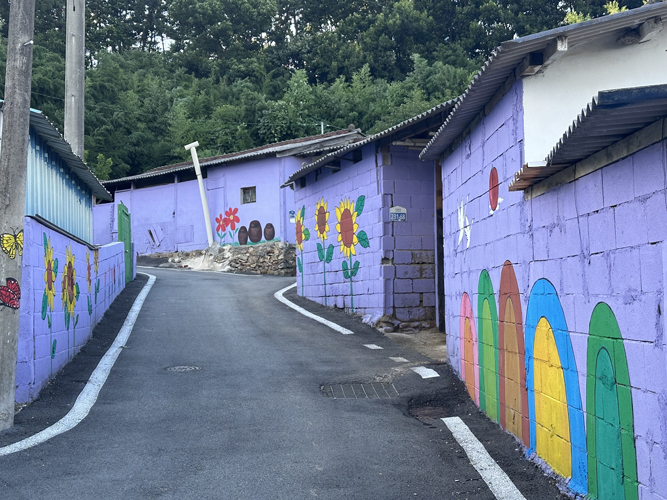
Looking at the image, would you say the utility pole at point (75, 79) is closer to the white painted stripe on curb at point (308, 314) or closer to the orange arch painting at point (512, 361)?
the white painted stripe on curb at point (308, 314)

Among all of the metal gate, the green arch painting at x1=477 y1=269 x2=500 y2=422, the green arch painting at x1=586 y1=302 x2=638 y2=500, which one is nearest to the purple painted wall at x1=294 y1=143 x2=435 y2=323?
the green arch painting at x1=477 y1=269 x2=500 y2=422

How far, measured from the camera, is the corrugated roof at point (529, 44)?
602 centimetres

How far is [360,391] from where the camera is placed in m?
8.55

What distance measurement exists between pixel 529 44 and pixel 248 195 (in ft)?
80.6

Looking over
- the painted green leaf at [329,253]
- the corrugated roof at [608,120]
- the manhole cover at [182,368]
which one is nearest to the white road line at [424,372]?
the manhole cover at [182,368]

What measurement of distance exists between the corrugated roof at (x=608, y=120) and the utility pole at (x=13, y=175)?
5.22 meters

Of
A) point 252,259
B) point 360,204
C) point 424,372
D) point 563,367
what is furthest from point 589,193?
point 252,259

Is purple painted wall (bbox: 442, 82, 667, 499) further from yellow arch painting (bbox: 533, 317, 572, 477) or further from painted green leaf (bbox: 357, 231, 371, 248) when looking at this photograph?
painted green leaf (bbox: 357, 231, 371, 248)

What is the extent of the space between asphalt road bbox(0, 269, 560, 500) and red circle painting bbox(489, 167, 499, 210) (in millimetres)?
2342

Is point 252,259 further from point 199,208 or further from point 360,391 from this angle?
point 360,391

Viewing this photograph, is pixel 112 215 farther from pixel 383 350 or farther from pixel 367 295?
pixel 383 350

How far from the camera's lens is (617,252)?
4.30 metres

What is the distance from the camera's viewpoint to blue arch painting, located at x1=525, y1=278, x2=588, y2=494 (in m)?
4.90

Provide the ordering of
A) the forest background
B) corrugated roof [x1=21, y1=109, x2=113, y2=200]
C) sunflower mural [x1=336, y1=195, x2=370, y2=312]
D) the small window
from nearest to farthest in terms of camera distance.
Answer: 1. corrugated roof [x1=21, y1=109, x2=113, y2=200]
2. sunflower mural [x1=336, y1=195, x2=370, y2=312]
3. the small window
4. the forest background
